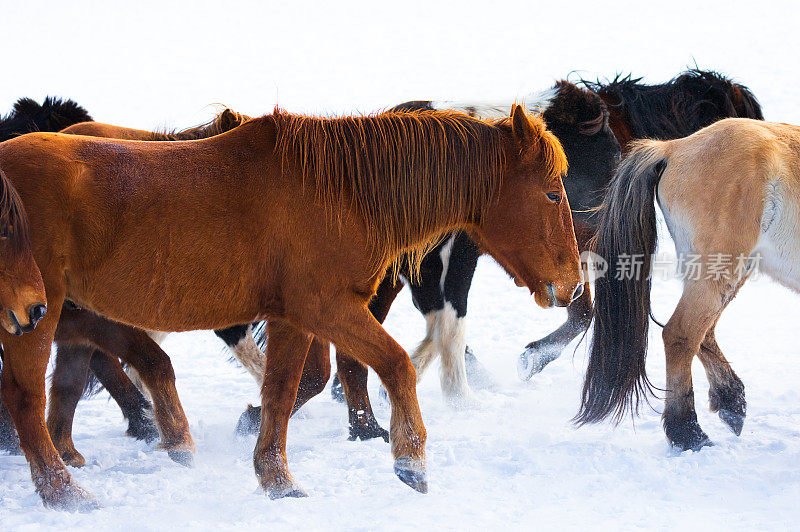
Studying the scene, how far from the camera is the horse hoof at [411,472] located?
131 inches

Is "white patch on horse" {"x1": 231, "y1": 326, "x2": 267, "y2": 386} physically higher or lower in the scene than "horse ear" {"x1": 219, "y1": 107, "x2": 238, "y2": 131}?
lower

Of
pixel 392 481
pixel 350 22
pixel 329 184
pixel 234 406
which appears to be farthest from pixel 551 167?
pixel 350 22

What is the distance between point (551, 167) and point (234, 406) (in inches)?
124

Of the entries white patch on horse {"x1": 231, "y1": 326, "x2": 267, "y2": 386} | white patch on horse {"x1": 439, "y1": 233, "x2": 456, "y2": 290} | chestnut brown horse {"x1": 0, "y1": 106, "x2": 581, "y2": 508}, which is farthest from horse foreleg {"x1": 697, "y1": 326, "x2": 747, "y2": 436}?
white patch on horse {"x1": 231, "y1": 326, "x2": 267, "y2": 386}

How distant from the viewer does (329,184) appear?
3455 mm

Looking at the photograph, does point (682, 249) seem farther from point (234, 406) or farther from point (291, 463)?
point (234, 406)

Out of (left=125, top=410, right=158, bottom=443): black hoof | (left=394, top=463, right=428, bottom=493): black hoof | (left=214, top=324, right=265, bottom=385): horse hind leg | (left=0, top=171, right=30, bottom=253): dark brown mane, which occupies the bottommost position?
(left=125, top=410, right=158, bottom=443): black hoof

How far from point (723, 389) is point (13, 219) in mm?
3775

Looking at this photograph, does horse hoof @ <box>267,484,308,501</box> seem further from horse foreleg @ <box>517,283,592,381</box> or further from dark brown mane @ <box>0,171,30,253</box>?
horse foreleg @ <box>517,283,592,381</box>

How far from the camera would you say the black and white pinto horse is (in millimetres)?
5289

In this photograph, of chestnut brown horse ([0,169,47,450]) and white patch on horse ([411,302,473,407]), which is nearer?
chestnut brown horse ([0,169,47,450])

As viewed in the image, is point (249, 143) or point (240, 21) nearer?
point (249, 143)

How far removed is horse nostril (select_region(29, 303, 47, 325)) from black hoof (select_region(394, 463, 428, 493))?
156cm

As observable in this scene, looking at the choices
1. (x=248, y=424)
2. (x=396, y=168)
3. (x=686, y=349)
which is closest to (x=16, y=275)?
(x=396, y=168)
